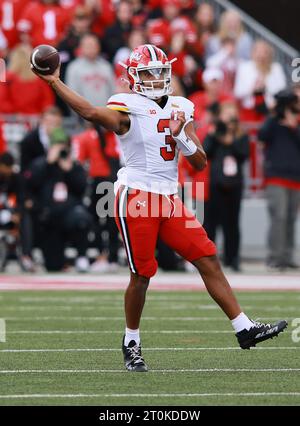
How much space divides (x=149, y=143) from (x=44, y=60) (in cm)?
80

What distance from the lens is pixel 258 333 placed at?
7648 mm

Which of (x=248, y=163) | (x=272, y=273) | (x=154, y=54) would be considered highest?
(x=154, y=54)

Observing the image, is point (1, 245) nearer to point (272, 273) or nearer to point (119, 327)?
point (272, 273)

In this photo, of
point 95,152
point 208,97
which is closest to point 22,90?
point 95,152

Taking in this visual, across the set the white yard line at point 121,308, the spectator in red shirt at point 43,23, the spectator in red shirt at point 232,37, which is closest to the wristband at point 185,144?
the white yard line at point 121,308

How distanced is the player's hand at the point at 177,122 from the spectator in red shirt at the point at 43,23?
9.60 metres

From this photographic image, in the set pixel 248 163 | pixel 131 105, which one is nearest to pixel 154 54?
pixel 131 105

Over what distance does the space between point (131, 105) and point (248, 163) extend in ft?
30.6

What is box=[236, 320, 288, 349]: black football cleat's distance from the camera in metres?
7.62

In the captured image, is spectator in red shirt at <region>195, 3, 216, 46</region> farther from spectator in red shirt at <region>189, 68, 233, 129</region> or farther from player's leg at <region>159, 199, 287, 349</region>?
player's leg at <region>159, 199, 287, 349</region>

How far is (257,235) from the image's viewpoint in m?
16.9

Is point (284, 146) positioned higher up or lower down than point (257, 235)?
higher up

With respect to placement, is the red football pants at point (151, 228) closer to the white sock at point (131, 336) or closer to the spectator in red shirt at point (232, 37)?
the white sock at point (131, 336)

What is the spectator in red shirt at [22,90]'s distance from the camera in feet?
53.6
